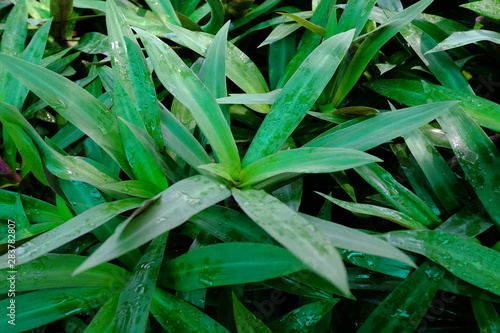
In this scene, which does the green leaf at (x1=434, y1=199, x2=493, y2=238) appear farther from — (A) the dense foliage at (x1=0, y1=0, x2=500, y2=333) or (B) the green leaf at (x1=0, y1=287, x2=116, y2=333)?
(B) the green leaf at (x1=0, y1=287, x2=116, y2=333)

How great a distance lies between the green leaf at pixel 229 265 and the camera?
61 centimetres

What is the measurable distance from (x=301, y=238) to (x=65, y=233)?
0.37 metres

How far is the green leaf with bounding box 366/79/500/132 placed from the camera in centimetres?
89

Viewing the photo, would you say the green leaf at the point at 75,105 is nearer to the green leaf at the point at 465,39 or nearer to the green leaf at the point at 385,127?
the green leaf at the point at 385,127

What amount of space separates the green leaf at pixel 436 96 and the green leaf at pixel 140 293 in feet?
2.18

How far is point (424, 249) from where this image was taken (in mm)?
706

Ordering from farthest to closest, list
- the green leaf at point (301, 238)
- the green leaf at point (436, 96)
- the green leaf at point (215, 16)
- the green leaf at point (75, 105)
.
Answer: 1. the green leaf at point (215, 16)
2. the green leaf at point (436, 96)
3. the green leaf at point (75, 105)
4. the green leaf at point (301, 238)

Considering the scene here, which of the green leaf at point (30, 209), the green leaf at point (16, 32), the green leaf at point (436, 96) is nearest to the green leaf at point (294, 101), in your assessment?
the green leaf at point (436, 96)

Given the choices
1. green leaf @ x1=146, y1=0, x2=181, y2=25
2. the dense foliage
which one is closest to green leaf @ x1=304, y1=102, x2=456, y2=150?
the dense foliage

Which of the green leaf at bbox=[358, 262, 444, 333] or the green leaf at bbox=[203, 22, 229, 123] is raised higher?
the green leaf at bbox=[203, 22, 229, 123]

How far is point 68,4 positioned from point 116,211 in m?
0.86

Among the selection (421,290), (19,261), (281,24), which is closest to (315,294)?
(421,290)

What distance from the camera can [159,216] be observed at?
1.75 ft

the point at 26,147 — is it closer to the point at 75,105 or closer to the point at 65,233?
the point at 75,105
